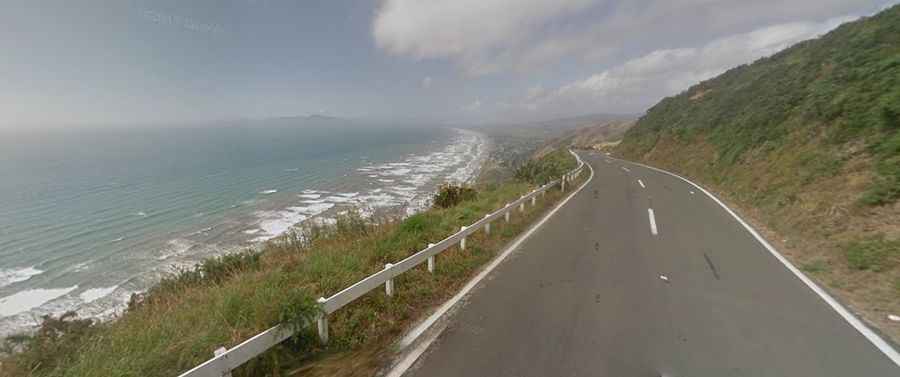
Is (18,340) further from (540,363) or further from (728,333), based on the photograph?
(728,333)

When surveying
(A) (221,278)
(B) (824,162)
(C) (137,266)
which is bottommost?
(C) (137,266)

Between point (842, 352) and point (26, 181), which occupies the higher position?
point (842, 352)

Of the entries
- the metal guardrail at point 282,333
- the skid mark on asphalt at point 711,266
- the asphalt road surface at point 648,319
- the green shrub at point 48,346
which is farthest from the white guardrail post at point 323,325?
the skid mark on asphalt at point 711,266

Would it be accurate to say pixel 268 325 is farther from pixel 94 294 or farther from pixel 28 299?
pixel 28 299

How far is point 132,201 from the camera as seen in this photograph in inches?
1249

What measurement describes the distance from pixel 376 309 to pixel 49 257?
27.1 m

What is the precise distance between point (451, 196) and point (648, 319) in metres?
9.68

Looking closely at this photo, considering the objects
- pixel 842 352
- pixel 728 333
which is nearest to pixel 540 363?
pixel 728 333

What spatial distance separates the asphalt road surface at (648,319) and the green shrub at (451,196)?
19.8 feet

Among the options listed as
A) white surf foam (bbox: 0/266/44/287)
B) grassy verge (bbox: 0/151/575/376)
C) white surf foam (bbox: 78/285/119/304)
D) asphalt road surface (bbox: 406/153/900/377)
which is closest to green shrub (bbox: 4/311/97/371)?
grassy verge (bbox: 0/151/575/376)

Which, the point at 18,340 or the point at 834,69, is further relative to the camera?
the point at 834,69

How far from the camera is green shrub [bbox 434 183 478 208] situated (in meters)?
13.3

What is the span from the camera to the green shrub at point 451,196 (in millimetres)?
13273

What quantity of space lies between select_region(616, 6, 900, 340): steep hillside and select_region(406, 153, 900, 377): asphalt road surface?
873 millimetres
